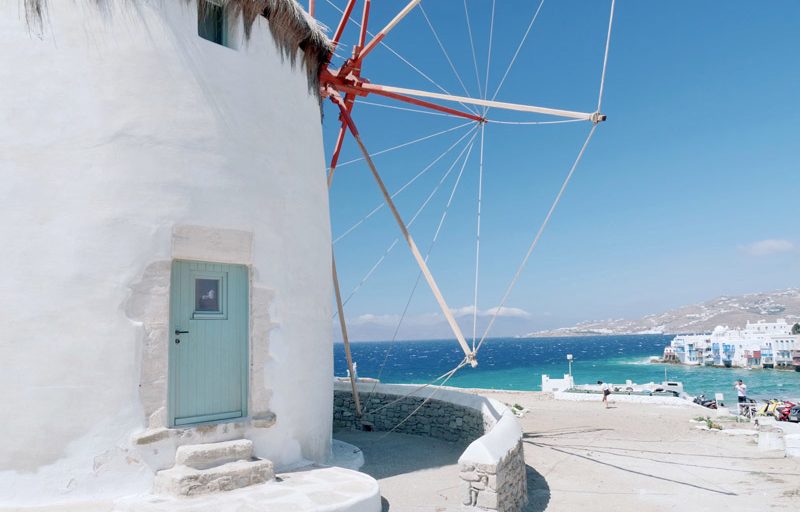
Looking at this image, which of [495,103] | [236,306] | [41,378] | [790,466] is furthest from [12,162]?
[790,466]

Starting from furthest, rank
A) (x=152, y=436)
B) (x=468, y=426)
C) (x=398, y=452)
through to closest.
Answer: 1. (x=468, y=426)
2. (x=398, y=452)
3. (x=152, y=436)

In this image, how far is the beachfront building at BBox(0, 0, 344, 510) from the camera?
15.6 ft

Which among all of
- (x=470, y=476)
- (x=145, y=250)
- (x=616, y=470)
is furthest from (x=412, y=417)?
(x=145, y=250)

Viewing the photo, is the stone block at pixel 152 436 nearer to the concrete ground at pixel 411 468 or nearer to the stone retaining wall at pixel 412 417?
the concrete ground at pixel 411 468

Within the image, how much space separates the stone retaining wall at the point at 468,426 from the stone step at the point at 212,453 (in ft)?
7.02

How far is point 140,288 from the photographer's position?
5105 mm

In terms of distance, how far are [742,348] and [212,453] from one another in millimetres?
69343

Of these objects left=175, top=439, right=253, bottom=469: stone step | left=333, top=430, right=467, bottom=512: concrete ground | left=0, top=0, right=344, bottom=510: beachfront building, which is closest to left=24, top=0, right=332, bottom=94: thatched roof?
left=0, top=0, right=344, bottom=510: beachfront building

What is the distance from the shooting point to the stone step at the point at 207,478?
4797mm

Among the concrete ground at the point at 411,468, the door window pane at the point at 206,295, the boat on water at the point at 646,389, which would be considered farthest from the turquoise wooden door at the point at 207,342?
the boat on water at the point at 646,389

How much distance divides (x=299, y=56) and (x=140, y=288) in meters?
3.42

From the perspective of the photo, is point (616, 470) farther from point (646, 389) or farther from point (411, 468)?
point (646, 389)

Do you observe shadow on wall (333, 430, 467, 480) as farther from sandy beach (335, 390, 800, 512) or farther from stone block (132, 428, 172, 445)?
stone block (132, 428, 172, 445)

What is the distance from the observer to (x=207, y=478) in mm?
4887
